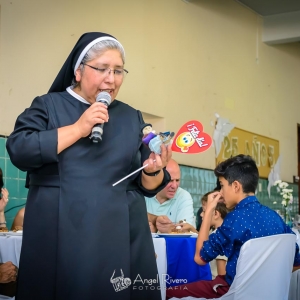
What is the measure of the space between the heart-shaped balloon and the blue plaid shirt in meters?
1.05

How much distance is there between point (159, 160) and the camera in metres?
1.61

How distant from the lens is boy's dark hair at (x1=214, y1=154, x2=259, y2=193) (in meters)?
2.94

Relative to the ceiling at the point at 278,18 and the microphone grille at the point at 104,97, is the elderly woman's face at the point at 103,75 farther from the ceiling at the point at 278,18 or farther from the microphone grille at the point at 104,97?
the ceiling at the point at 278,18

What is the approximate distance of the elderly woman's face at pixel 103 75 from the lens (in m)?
1.64

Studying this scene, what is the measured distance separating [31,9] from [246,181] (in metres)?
2.44

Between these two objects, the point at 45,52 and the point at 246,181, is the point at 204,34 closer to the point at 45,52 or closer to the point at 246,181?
the point at 45,52

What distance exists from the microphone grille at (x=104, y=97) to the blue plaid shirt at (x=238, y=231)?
131 centimetres

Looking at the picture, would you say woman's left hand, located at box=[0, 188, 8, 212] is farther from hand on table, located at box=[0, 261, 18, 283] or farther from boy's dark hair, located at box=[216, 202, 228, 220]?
boy's dark hair, located at box=[216, 202, 228, 220]

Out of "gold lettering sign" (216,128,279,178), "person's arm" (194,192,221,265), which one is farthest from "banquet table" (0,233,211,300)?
"gold lettering sign" (216,128,279,178)

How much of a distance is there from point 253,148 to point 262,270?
5.18 m

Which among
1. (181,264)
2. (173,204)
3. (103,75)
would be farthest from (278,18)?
(103,75)

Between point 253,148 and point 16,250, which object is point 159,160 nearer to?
point 16,250

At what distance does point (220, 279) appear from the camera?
9.38 feet

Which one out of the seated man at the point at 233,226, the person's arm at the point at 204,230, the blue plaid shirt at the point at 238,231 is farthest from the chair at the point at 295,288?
the person's arm at the point at 204,230
